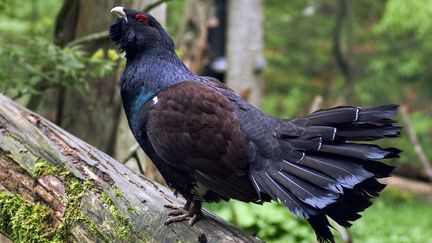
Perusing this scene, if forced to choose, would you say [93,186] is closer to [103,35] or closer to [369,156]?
[369,156]

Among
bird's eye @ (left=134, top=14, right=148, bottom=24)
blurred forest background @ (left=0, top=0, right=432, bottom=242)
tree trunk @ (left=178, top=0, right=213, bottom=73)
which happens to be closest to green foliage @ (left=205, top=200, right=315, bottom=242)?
blurred forest background @ (left=0, top=0, right=432, bottom=242)

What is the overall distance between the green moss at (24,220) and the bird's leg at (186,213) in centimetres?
62

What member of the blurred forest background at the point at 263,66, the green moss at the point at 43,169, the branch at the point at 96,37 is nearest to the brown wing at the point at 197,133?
the green moss at the point at 43,169

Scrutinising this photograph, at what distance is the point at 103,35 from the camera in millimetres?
5359

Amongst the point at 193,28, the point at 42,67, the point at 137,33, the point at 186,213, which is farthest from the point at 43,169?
the point at 193,28

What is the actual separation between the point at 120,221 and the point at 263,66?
20.9 feet

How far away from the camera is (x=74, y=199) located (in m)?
3.43

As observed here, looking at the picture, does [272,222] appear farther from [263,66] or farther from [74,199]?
[74,199]

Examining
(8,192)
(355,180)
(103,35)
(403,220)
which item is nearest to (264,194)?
(355,180)

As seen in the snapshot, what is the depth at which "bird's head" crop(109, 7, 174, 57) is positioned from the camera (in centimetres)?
404

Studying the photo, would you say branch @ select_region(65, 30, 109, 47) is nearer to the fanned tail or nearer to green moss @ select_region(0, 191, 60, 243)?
green moss @ select_region(0, 191, 60, 243)

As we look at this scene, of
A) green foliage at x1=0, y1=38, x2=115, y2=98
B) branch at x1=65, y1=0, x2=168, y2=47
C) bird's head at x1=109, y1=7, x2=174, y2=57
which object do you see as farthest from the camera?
branch at x1=65, y1=0, x2=168, y2=47

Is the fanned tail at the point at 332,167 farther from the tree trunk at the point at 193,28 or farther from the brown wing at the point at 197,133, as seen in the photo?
the tree trunk at the point at 193,28

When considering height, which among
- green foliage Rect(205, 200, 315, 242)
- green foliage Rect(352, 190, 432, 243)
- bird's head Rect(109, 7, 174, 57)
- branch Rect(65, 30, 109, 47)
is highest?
bird's head Rect(109, 7, 174, 57)
